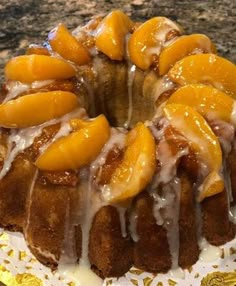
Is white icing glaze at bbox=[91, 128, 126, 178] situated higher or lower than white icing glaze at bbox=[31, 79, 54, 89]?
lower

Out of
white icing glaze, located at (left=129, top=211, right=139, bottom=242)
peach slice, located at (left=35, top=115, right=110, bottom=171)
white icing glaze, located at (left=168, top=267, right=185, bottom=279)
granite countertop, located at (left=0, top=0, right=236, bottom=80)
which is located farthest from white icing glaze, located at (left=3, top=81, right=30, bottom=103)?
granite countertop, located at (left=0, top=0, right=236, bottom=80)

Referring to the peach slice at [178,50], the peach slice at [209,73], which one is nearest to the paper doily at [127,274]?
the peach slice at [209,73]

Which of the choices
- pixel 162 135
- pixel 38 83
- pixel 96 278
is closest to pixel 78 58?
pixel 38 83

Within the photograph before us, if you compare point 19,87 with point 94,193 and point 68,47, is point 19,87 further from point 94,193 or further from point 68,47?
point 94,193

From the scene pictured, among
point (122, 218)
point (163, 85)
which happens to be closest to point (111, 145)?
point (122, 218)

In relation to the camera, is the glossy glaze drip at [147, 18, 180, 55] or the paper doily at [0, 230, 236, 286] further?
the glossy glaze drip at [147, 18, 180, 55]

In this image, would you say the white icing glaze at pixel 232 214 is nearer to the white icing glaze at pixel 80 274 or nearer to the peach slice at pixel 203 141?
the peach slice at pixel 203 141

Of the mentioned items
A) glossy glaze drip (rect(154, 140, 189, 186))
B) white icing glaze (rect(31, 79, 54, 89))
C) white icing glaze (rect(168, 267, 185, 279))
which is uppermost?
white icing glaze (rect(31, 79, 54, 89))

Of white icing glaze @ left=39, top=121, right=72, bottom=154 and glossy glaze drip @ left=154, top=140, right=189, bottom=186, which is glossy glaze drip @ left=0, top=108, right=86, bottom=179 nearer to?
white icing glaze @ left=39, top=121, right=72, bottom=154

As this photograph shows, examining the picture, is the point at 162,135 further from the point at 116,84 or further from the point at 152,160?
the point at 116,84
